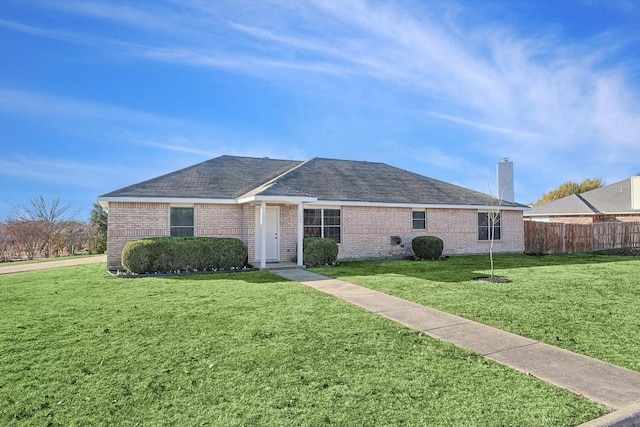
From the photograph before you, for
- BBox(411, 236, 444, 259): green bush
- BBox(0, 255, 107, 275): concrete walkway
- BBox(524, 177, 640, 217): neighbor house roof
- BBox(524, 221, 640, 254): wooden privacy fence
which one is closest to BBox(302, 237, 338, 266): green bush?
BBox(411, 236, 444, 259): green bush

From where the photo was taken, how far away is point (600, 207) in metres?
28.7

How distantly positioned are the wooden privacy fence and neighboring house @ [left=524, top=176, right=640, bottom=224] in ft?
9.50

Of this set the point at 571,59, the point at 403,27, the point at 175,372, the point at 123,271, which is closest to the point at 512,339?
the point at 175,372

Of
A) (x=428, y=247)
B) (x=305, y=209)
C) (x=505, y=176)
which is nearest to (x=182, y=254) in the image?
(x=305, y=209)

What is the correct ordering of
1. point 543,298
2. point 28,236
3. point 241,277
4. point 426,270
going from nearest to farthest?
point 543,298, point 241,277, point 426,270, point 28,236

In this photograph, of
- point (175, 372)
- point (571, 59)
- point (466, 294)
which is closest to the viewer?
point (175, 372)

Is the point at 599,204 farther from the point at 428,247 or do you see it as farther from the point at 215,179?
the point at 215,179

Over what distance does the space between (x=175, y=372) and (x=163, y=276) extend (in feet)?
29.3

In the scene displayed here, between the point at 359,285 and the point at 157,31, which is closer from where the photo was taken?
the point at 359,285

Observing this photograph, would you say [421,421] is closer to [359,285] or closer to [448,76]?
[359,285]

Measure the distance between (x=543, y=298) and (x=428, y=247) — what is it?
9013 mm

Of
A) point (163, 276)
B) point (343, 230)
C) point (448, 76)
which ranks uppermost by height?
point (448, 76)

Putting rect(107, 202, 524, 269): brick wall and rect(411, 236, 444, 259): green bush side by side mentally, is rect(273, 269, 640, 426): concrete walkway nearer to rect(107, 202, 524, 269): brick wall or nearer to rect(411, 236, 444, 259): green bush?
rect(107, 202, 524, 269): brick wall

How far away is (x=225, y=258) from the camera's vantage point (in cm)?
1359
